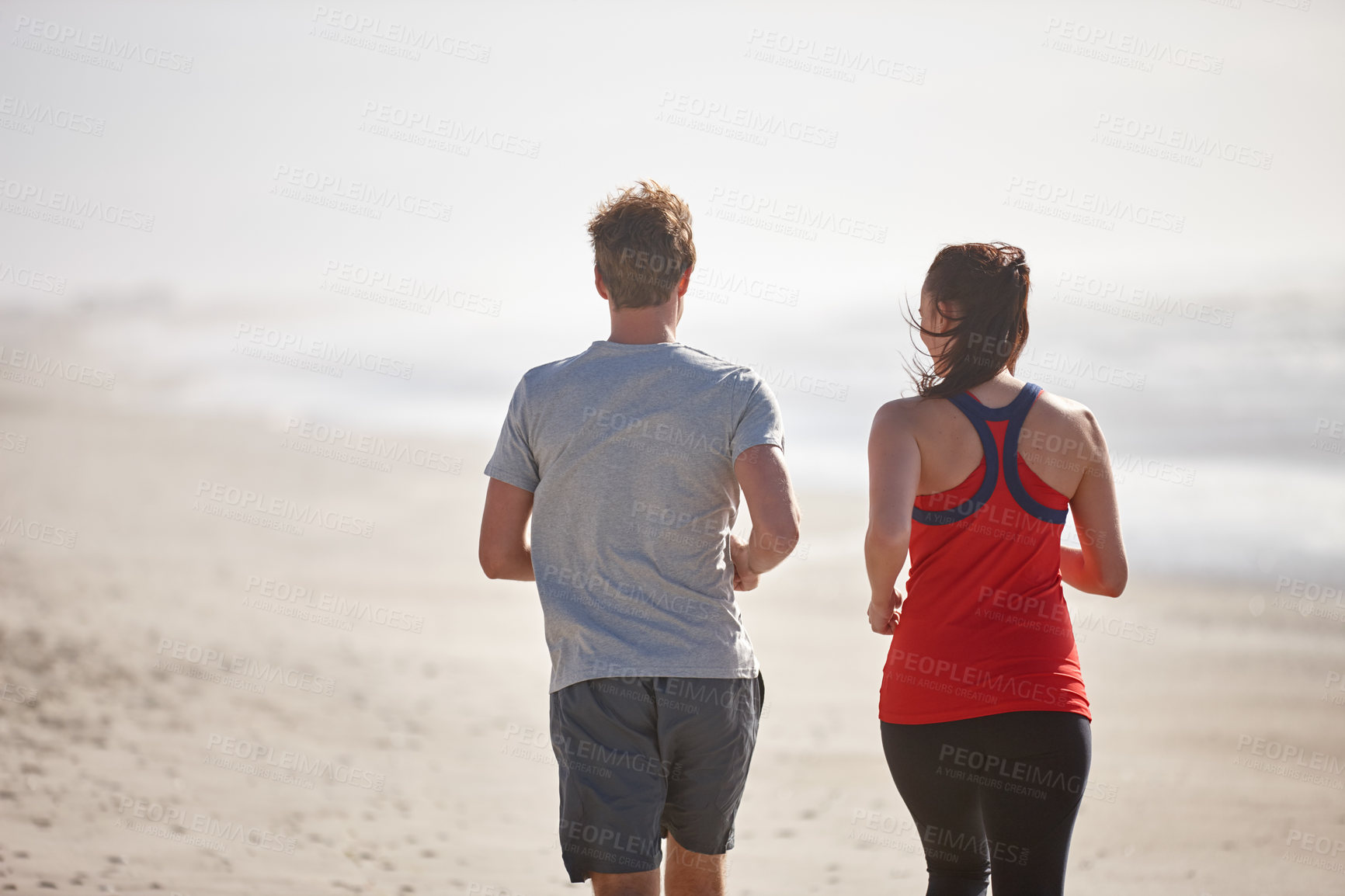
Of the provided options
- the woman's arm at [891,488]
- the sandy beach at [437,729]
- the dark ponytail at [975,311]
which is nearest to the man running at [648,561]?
the woman's arm at [891,488]

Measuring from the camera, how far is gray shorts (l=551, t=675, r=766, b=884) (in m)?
2.27

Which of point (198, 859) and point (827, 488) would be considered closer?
point (198, 859)

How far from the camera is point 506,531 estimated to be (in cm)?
246

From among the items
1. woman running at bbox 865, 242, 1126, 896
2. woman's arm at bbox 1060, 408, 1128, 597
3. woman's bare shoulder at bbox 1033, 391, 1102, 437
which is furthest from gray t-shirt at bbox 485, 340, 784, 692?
woman's arm at bbox 1060, 408, 1128, 597

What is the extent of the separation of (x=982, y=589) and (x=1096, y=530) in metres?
0.36

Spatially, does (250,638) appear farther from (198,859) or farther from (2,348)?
(2,348)

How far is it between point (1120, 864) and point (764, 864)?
5.89ft

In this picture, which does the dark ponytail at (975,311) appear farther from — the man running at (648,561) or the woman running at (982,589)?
the man running at (648,561)

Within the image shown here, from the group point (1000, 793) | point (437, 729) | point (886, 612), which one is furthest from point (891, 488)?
point (437, 729)

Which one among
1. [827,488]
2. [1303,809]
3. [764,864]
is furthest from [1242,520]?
[764,864]

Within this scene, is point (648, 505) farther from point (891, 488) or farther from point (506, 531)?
point (891, 488)

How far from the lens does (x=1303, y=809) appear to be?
6055 millimetres

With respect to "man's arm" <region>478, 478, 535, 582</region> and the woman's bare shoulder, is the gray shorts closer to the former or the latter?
"man's arm" <region>478, 478, 535, 582</region>

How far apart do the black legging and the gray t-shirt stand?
457 mm
